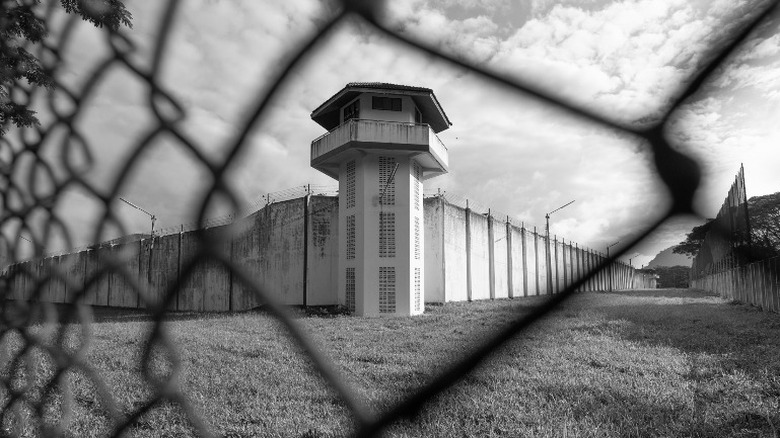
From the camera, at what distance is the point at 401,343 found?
5.55 m

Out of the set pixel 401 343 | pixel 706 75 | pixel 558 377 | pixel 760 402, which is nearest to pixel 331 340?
pixel 401 343

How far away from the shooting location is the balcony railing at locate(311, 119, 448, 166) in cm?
1028

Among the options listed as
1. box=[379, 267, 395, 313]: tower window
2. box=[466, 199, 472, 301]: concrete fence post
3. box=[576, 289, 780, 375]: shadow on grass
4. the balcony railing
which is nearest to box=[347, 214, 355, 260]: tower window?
box=[379, 267, 395, 313]: tower window

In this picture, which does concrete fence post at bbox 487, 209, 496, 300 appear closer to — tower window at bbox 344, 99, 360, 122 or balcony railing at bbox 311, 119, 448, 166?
balcony railing at bbox 311, 119, 448, 166

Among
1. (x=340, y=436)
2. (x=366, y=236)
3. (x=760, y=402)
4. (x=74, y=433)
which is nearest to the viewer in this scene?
(x=340, y=436)

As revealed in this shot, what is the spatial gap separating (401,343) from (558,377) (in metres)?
2.19

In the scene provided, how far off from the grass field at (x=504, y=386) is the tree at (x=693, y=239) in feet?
0.58

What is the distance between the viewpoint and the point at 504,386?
11.0 feet

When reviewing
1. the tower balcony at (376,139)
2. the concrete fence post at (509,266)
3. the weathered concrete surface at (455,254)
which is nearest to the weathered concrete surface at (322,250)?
the tower balcony at (376,139)

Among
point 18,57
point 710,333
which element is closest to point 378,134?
point 710,333

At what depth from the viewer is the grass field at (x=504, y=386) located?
2.48 m

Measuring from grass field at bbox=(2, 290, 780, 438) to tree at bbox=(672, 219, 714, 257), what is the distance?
177mm

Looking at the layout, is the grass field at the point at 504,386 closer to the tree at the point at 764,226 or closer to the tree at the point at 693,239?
the tree at the point at 693,239

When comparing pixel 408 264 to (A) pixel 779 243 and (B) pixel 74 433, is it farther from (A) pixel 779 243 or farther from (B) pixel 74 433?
(A) pixel 779 243
